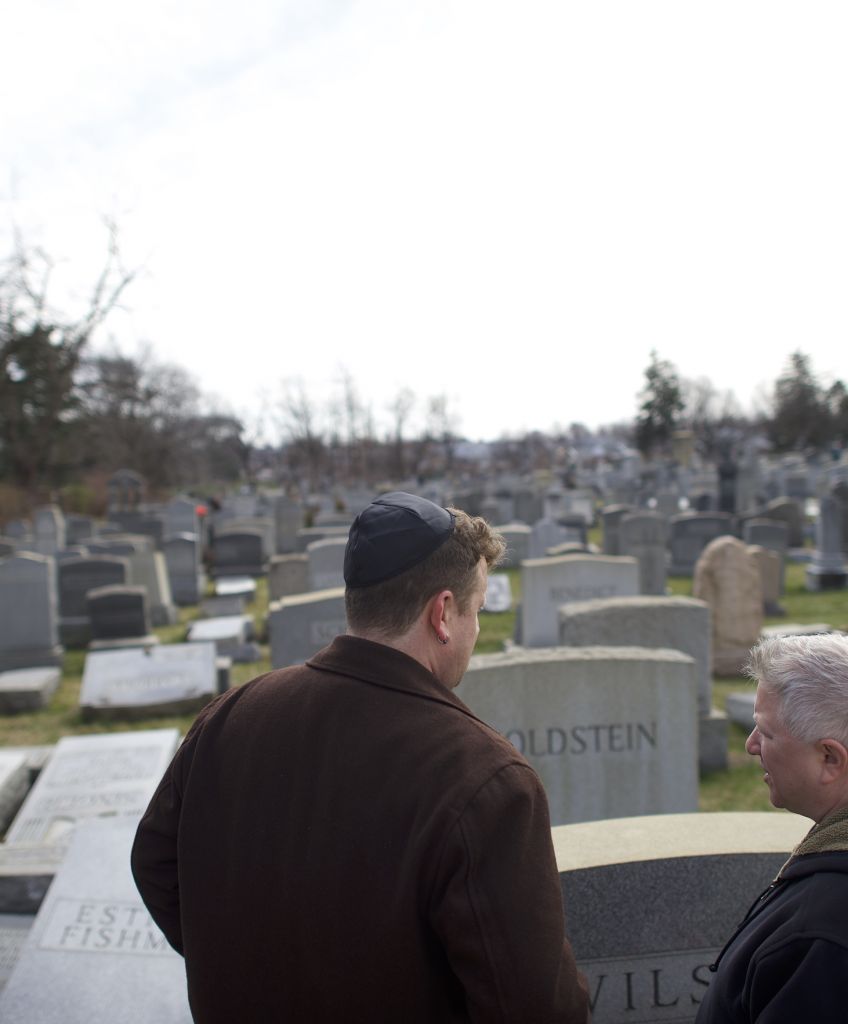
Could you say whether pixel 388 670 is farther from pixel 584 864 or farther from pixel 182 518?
pixel 182 518

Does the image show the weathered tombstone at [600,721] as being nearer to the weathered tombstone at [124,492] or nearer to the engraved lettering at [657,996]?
the engraved lettering at [657,996]

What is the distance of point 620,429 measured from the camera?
302 ft

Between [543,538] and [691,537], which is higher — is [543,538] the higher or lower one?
the higher one

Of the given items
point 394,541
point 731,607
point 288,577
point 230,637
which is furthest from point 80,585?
point 394,541

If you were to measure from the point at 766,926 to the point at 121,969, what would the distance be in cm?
283

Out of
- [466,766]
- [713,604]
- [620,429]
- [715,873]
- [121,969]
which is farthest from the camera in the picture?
[620,429]

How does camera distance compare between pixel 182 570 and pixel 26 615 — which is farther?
pixel 182 570

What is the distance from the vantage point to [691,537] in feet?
55.1

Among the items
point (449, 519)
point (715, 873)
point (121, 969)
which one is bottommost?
point (121, 969)

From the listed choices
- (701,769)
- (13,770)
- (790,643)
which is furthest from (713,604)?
(790,643)

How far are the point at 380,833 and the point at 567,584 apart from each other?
25.8 feet

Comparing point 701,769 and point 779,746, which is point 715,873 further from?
point 701,769

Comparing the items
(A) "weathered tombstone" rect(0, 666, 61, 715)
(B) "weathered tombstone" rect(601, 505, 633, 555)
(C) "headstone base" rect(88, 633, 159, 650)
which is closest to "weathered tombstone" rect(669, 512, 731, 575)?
(B) "weathered tombstone" rect(601, 505, 633, 555)

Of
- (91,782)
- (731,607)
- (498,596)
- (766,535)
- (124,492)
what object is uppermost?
(124,492)
